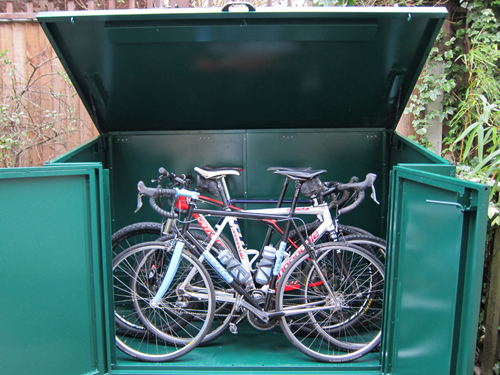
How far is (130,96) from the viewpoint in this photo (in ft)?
9.48

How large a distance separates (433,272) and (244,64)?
1683 millimetres

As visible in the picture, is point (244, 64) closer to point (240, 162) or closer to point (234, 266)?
point (240, 162)

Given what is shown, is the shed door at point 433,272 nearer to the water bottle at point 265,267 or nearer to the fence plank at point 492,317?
the fence plank at point 492,317

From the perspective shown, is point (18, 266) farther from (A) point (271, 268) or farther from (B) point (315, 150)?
(B) point (315, 150)

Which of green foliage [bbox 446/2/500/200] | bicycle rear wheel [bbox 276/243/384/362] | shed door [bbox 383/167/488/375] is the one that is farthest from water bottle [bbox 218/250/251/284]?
green foliage [bbox 446/2/500/200]

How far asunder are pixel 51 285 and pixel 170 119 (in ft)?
5.03

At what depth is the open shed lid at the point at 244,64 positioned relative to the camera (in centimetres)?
228

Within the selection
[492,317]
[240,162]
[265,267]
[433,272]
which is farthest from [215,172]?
[492,317]

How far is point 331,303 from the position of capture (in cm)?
259

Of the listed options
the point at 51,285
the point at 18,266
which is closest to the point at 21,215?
the point at 18,266

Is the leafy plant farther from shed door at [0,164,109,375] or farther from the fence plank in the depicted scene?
the fence plank

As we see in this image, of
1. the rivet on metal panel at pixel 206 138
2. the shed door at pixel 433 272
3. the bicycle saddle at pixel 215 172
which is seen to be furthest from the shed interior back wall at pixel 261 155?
the shed door at pixel 433 272

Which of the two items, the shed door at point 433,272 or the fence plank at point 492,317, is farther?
the fence plank at point 492,317

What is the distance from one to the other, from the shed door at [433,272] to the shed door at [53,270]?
1.54 meters
